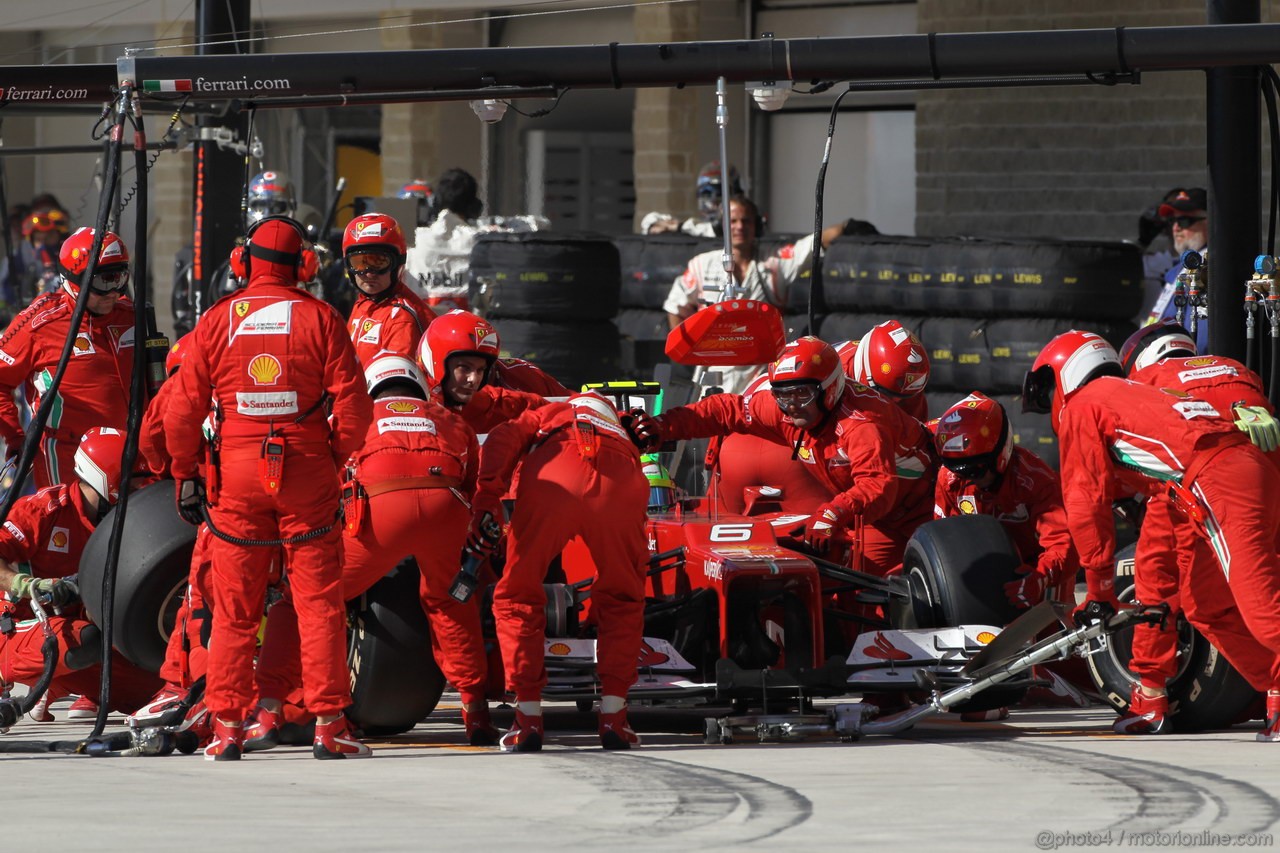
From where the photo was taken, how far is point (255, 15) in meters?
20.0

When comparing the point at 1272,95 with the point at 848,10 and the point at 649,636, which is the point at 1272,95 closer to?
the point at 649,636

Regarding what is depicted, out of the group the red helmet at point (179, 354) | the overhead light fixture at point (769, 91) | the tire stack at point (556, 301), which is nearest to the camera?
the red helmet at point (179, 354)

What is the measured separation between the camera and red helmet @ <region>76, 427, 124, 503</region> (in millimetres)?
9070

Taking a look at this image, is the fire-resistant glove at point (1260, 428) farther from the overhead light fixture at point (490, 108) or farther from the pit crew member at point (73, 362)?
the pit crew member at point (73, 362)

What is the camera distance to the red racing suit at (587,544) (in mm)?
7930

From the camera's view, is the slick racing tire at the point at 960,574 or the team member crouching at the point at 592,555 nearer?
the team member crouching at the point at 592,555

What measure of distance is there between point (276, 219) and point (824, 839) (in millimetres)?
3279

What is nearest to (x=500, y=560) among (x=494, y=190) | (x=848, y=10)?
(x=848, y=10)

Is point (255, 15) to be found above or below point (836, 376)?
above

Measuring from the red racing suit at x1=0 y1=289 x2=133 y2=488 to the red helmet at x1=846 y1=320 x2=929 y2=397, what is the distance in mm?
3523

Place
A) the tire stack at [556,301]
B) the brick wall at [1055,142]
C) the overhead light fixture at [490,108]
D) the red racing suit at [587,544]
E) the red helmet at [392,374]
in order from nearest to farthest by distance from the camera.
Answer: the red racing suit at [587,544] → the red helmet at [392,374] → the overhead light fixture at [490,108] → the tire stack at [556,301] → the brick wall at [1055,142]

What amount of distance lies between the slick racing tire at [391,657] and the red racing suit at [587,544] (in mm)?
422

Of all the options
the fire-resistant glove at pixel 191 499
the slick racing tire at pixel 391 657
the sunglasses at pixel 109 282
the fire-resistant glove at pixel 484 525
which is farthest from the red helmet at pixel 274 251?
the sunglasses at pixel 109 282

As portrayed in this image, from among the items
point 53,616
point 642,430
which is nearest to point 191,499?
point 53,616
